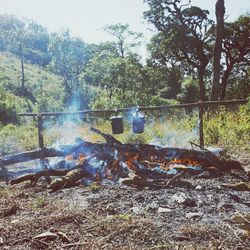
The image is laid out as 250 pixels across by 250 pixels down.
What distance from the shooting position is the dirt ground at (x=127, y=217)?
11.2 feet

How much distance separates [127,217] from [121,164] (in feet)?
7.33

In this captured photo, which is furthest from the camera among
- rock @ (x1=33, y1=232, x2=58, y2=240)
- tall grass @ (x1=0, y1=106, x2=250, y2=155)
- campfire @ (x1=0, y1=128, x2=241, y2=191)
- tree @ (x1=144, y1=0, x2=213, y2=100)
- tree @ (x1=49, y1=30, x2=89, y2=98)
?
tree @ (x1=49, y1=30, x2=89, y2=98)

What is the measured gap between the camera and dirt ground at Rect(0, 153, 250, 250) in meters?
3.42

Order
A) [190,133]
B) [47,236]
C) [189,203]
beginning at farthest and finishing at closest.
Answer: [190,133]
[189,203]
[47,236]

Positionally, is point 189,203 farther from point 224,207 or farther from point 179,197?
point 224,207

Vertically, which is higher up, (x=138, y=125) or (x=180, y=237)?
(x=138, y=125)

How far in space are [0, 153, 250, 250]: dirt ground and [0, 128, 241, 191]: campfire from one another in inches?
12.0

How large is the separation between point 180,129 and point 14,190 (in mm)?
6247

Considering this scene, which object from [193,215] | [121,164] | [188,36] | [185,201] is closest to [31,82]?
[188,36]

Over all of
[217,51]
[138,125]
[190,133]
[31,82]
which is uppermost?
[31,82]

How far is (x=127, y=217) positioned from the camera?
4.00 metres

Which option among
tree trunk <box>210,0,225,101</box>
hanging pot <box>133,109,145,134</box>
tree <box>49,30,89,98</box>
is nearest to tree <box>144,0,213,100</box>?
tree trunk <box>210,0,225,101</box>

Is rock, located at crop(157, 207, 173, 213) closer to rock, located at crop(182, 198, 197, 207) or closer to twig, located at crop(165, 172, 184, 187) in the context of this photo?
rock, located at crop(182, 198, 197, 207)

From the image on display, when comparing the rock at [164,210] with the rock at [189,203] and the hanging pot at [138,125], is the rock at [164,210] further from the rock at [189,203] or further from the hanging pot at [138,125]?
the hanging pot at [138,125]
